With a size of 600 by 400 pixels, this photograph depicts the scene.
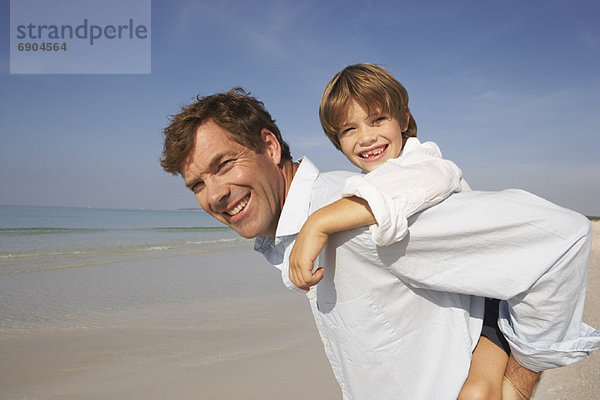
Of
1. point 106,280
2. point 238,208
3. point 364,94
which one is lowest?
point 106,280

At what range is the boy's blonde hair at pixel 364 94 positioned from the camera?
95.4 inches

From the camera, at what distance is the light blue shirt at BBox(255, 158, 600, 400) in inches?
43.9

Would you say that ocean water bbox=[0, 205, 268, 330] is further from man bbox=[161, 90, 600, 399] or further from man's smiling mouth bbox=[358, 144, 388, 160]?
man's smiling mouth bbox=[358, 144, 388, 160]

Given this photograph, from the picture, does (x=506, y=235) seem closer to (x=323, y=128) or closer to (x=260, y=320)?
(x=323, y=128)

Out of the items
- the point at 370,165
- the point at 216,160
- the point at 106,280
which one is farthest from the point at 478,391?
the point at 106,280

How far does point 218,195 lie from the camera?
210 centimetres

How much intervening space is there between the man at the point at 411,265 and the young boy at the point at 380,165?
0.24 ft

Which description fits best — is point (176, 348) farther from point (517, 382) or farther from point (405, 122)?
point (517, 382)

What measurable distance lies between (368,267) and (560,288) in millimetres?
567

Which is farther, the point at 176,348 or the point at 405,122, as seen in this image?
the point at 176,348

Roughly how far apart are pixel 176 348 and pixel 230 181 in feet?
13.4

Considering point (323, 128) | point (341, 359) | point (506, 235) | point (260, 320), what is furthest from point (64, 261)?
point (506, 235)

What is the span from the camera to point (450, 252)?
117 cm

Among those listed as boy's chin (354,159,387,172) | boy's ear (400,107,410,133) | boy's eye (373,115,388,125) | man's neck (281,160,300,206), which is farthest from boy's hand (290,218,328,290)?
boy's ear (400,107,410,133)
